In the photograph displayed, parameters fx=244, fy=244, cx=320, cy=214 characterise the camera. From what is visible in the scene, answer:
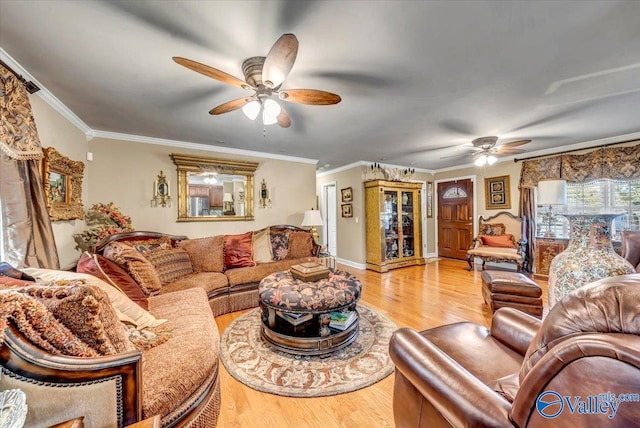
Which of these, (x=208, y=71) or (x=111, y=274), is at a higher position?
(x=208, y=71)

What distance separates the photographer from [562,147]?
13.8 ft

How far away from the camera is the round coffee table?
1.97m

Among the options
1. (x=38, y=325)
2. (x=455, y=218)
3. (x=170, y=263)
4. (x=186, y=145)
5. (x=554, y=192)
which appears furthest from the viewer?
(x=455, y=218)

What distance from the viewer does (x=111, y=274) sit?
1759mm

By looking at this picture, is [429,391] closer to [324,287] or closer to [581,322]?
[581,322]

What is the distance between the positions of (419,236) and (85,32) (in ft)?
18.3

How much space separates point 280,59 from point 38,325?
60.8 inches

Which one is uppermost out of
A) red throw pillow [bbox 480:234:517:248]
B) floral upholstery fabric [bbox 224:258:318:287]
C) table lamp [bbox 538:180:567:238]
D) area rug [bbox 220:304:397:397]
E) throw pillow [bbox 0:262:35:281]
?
table lamp [bbox 538:180:567:238]

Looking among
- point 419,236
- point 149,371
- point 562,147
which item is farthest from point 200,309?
point 562,147

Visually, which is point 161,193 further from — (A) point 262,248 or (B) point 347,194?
(B) point 347,194

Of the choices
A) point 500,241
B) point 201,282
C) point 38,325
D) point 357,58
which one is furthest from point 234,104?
point 500,241

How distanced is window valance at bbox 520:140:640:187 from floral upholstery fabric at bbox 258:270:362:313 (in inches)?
175

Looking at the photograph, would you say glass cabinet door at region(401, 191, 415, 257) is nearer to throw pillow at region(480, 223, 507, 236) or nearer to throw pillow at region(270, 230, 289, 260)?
throw pillow at region(480, 223, 507, 236)

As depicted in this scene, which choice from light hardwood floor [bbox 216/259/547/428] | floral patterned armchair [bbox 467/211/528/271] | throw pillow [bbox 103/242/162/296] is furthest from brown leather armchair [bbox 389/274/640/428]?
floral patterned armchair [bbox 467/211/528/271]
